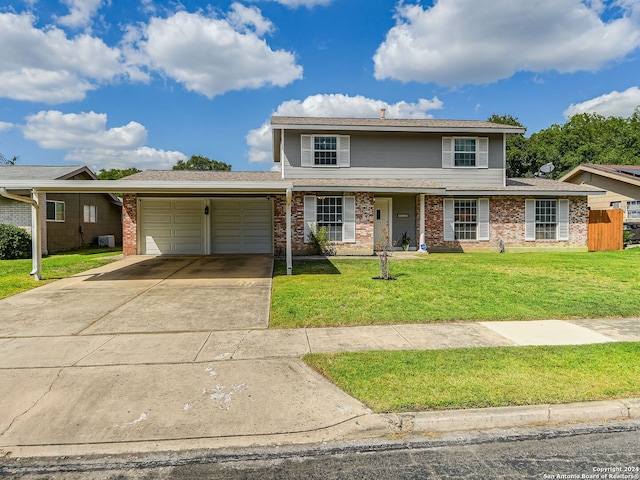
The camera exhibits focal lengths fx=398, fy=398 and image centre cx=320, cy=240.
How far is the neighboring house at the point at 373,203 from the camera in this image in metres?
15.9

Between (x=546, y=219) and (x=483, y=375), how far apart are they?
1551 cm

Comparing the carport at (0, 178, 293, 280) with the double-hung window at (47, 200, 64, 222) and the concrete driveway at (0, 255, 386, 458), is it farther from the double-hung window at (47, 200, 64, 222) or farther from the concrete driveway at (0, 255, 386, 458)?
the concrete driveway at (0, 255, 386, 458)

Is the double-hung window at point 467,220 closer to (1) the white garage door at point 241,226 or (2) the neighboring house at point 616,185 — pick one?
(1) the white garage door at point 241,226

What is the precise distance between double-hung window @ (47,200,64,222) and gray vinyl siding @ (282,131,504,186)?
11273 mm

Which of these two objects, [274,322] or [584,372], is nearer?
[584,372]

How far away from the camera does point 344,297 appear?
823 centimetres

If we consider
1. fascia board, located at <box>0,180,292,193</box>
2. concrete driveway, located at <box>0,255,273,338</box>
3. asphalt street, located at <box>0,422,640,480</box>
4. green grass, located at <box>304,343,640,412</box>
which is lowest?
asphalt street, located at <box>0,422,640,480</box>

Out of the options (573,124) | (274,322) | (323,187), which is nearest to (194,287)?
(274,322)

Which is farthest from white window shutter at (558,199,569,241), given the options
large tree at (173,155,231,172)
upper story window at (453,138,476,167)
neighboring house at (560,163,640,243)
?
large tree at (173,155,231,172)

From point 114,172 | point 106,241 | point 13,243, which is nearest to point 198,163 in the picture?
point 114,172

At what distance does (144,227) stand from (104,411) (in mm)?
13868

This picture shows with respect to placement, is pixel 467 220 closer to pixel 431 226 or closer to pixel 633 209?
pixel 431 226

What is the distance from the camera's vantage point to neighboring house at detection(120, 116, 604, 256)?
15.9 metres

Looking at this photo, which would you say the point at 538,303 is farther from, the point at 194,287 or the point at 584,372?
the point at 194,287
